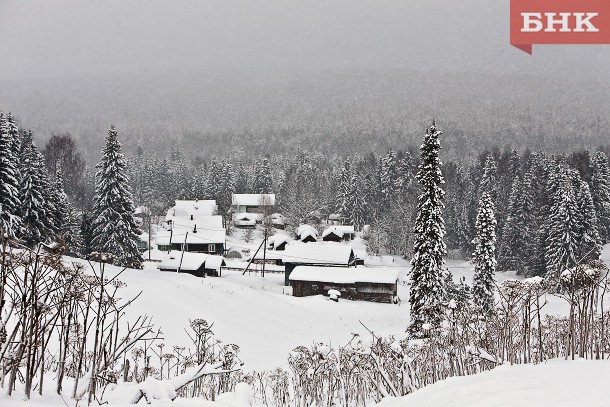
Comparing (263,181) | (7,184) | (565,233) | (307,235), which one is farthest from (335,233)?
(7,184)

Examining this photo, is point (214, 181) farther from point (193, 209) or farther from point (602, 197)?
point (602, 197)

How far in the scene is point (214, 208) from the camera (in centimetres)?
8794

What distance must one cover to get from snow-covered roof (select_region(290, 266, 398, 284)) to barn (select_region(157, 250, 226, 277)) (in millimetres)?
Result: 9786

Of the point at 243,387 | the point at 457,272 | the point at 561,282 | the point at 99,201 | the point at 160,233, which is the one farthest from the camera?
the point at 160,233

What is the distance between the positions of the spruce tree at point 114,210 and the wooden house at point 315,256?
51.1 ft

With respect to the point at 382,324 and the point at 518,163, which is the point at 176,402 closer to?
the point at 382,324

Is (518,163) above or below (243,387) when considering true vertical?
above

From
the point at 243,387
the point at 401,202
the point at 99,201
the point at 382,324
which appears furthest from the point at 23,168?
the point at 401,202

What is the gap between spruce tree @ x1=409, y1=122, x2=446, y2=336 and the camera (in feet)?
90.6

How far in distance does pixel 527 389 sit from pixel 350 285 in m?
40.9

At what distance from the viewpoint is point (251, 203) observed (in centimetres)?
9775

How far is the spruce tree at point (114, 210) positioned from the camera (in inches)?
1603

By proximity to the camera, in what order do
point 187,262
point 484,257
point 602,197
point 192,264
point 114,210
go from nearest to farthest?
point 484,257 < point 114,210 < point 192,264 < point 187,262 < point 602,197

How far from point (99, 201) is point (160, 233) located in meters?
35.4
